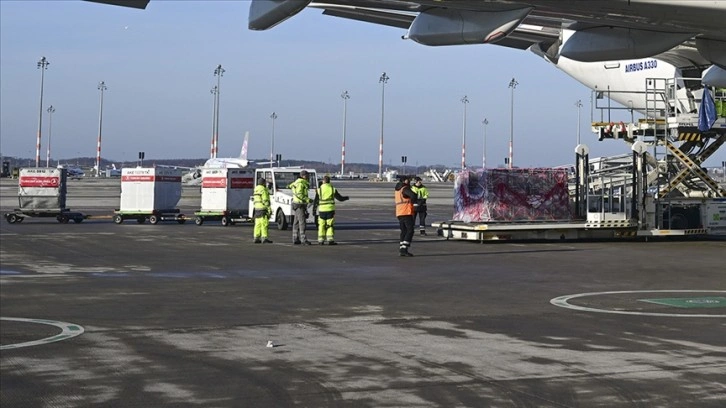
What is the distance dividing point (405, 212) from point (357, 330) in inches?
470

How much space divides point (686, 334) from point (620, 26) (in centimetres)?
350

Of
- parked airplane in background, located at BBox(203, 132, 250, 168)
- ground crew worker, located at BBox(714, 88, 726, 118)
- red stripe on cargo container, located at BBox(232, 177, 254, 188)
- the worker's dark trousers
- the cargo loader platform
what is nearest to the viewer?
the worker's dark trousers

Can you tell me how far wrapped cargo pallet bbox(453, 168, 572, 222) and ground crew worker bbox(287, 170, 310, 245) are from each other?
4757 mm

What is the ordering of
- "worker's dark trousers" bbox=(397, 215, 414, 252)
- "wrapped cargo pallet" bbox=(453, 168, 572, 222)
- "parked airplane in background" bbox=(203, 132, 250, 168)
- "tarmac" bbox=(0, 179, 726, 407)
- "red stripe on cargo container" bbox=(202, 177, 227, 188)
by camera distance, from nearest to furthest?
1. "tarmac" bbox=(0, 179, 726, 407)
2. "worker's dark trousers" bbox=(397, 215, 414, 252)
3. "wrapped cargo pallet" bbox=(453, 168, 572, 222)
4. "red stripe on cargo container" bbox=(202, 177, 227, 188)
5. "parked airplane in background" bbox=(203, 132, 250, 168)

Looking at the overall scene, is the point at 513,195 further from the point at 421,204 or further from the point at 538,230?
the point at 421,204

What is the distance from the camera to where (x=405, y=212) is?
23422mm

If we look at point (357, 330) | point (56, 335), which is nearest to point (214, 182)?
point (357, 330)

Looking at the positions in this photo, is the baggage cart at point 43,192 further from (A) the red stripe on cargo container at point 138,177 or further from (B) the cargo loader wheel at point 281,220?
(B) the cargo loader wheel at point 281,220

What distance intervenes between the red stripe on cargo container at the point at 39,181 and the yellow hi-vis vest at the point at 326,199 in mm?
13829

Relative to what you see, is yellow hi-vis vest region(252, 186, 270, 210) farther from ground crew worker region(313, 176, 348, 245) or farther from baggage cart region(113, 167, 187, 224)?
baggage cart region(113, 167, 187, 224)

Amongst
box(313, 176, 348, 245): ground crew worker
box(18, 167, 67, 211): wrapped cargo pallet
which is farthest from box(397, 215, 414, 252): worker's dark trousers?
box(18, 167, 67, 211): wrapped cargo pallet

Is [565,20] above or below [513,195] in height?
above

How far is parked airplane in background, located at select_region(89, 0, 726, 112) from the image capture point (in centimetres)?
947

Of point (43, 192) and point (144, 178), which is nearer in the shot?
point (144, 178)
